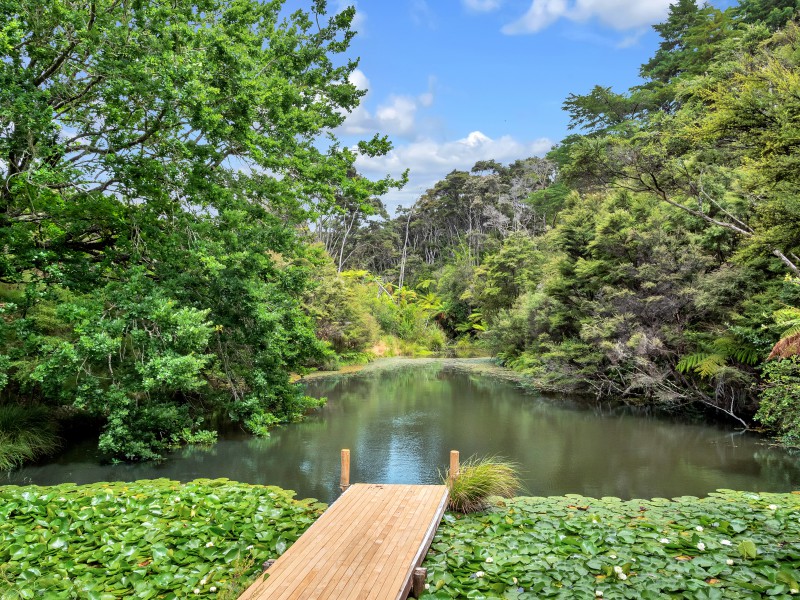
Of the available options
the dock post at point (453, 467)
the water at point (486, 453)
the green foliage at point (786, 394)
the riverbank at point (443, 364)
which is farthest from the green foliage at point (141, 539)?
the riverbank at point (443, 364)

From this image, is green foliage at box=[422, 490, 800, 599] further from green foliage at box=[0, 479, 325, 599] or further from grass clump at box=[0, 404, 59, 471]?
grass clump at box=[0, 404, 59, 471]

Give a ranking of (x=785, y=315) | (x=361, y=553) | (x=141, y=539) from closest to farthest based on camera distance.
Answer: (x=361, y=553), (x=141, y=539), (x=785, y=315)

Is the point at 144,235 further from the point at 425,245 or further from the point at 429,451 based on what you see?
the point at 425,245

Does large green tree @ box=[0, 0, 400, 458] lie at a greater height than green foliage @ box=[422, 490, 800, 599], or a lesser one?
greater

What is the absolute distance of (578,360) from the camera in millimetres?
16062

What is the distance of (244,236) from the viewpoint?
32.1 feet

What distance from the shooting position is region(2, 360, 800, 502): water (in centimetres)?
834

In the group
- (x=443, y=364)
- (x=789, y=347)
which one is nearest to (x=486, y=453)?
(x=789, y=347)

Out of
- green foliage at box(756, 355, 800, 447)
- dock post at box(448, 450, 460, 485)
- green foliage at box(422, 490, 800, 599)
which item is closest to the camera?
green foliage at box(422, 490, 800, 599)

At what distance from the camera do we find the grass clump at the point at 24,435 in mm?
8430

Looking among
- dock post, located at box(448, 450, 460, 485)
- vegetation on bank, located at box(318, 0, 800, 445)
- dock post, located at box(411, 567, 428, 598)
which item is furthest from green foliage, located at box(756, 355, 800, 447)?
dock post, located at box(411, 567, 428, 598)

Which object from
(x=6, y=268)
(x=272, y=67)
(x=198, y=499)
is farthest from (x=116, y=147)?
(x=198, y=499)

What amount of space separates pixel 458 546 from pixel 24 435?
7.98 metres

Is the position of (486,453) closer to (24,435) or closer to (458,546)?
(458,546)
